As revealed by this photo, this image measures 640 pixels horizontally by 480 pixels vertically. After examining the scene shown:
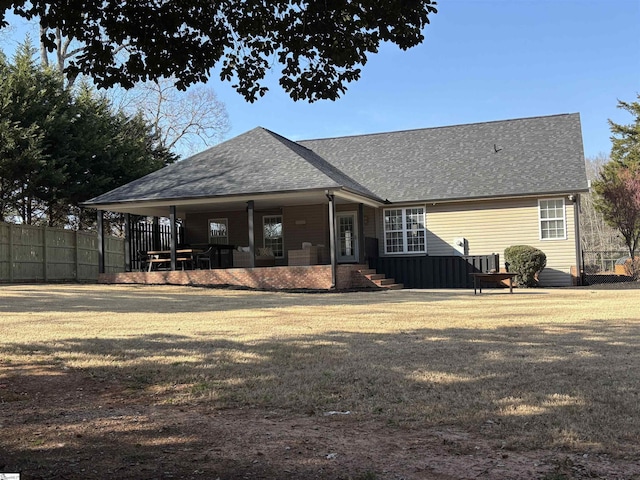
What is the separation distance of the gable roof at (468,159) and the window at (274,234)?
3798 millimetres

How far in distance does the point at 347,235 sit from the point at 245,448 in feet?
62.1

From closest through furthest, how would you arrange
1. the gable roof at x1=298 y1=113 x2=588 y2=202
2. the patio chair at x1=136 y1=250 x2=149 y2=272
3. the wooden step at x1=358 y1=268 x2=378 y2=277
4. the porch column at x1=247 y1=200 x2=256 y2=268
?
the porch column at x1=247 y1=200 x2=256 y2=268 < the wooden step at x1=358 y1=268 x2=378 y2=277 < the patio chair at x1=136 y1=250 x2=149 y2=272 < the gable roof at x1=298 y1=113 x2=588 y2=202

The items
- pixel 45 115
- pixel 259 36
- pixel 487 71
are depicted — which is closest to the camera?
pixel 259 36

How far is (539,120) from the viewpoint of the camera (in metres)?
25.3

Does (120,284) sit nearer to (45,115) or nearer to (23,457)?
(45,115)

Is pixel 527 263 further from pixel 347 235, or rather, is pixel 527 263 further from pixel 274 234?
pixel 274 234

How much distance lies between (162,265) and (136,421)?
17844 millimetres

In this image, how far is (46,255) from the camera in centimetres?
2180

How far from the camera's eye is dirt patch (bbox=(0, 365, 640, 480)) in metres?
3.45

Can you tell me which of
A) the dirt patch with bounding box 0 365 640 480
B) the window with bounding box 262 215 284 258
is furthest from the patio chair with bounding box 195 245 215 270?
the dirt patch with bounding box 0 365 640 480

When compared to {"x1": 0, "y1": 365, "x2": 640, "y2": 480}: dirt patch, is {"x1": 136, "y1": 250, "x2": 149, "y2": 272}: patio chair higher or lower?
higher

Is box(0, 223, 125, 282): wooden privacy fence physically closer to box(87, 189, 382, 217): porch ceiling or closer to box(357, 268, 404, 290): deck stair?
box(87, 189, 382, 217): porch ceiling

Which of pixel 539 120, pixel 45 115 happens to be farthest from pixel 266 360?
pixel 539 120

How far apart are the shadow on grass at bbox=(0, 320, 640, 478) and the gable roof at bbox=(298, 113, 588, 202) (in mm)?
13991
